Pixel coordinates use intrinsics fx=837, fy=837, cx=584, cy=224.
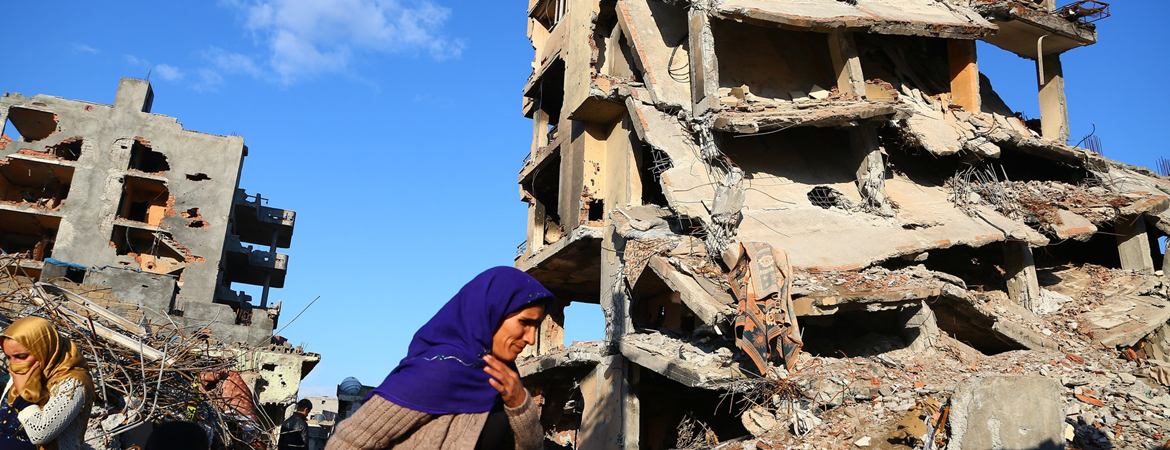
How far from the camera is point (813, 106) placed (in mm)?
17203

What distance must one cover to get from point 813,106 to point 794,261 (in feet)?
15.0

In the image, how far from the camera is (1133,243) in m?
18.6

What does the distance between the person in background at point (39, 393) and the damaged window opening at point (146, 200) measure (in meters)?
35.4

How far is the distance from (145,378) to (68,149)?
1364 inches

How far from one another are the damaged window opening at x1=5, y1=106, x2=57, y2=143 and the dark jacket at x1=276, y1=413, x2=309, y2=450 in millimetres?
27387

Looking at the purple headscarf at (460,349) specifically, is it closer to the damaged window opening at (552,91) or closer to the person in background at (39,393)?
the person in background at (39,393)

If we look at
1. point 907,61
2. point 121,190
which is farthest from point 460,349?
point 121,190

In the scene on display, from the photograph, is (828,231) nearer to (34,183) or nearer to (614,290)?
(614,290)

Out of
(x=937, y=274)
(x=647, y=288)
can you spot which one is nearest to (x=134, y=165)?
(x=647, y=288)

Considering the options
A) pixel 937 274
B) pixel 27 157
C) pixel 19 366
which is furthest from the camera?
pixel 27 157

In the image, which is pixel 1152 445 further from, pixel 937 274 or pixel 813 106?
pixel 813 106

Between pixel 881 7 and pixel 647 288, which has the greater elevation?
pixel 881 7

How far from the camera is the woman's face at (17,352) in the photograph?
13.9ft

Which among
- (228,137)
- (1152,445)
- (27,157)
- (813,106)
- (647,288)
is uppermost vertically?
(228,137)
